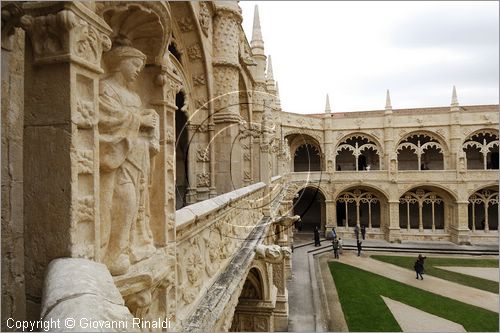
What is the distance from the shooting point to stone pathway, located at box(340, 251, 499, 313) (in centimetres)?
1620

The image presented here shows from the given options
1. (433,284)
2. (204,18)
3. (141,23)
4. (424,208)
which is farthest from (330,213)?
(141,23)

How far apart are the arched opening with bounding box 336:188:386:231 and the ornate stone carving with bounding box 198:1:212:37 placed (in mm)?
24183

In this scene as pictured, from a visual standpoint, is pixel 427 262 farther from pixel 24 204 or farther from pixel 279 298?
pixel 24 204

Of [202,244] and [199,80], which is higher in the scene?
[199,80]

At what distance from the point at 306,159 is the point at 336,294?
21233 millimetres

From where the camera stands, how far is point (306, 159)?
121 ft

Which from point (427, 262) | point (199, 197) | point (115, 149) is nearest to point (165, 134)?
point (115, 149)

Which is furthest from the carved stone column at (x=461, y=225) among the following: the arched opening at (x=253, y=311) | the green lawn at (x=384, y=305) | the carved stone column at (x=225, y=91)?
the carved stone column at (x=225, y=91)

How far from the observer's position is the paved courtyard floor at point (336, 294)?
13.6 metres

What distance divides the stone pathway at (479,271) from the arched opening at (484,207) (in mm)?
7773

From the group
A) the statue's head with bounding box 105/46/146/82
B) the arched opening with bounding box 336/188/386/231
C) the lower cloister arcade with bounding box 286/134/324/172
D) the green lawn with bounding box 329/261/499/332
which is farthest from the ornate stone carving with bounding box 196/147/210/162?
the lower cloister arcade with bounding box 286/134/324/172

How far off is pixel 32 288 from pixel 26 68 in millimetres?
1218

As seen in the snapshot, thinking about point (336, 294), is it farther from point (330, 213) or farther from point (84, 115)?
point (84, 115)

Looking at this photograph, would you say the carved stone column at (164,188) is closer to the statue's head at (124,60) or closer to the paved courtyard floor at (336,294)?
the statue's head at (124,60)
